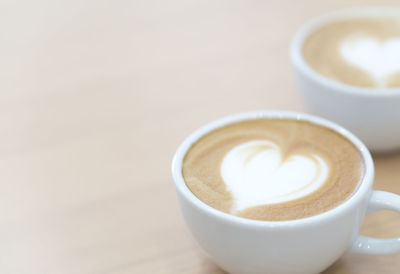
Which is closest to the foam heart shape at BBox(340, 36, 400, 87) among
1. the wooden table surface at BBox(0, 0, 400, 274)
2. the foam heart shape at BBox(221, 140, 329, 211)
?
the wooden table surface at BBox(0, 0, 400, 274)

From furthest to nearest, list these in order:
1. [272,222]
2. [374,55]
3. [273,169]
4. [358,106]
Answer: [374,55] → [358,106] → [273,169] → [272,222]

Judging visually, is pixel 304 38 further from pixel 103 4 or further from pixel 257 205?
pixel 103 4

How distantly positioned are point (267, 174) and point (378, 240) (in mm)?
131

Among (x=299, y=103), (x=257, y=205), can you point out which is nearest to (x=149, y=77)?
(x=299, y=103)

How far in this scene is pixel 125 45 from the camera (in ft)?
3.80

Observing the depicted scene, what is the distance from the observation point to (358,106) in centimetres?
80

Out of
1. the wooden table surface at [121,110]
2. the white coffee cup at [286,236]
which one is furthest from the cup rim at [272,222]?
the wooden table surface at [121,110]

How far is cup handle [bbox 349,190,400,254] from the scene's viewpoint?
63 centimetres

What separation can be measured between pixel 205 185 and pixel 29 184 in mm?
292

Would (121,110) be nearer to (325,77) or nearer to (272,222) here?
(325,77)

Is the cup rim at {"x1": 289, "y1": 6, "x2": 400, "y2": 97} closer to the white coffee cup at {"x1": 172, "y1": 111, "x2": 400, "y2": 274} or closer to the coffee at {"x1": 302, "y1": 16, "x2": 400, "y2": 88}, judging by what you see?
the coffee at {"x1": 302, "y1": 16, "x2": 400, "y2": 88}

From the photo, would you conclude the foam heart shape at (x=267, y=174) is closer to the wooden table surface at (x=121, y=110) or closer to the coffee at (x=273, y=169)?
the coffee at (x=273, y=169)

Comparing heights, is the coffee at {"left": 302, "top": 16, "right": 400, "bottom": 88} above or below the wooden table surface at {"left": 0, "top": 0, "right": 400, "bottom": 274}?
above

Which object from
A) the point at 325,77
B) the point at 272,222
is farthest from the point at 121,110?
the point at 272,222
